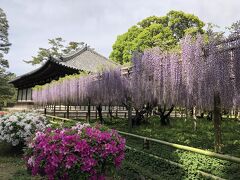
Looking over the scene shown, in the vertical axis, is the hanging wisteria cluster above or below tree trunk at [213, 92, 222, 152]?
above

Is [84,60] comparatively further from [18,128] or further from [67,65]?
[18,128]

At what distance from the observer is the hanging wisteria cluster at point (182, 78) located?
21.2 ft

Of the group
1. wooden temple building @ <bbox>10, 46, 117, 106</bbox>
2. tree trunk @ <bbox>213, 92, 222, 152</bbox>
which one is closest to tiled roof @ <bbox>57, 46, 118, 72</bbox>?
wooden temple building @ <bbox>10, 46, 117, 106</bbox>

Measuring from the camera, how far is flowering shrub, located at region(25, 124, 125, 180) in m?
4.15

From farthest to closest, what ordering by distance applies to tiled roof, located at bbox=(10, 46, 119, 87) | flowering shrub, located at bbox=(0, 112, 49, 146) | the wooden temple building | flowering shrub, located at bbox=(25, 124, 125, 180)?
the wooden temple building < tiled roof, located at bbox=(10, 46, 119, 87) < flowering shrub, located at bbox=(0, 112, 49, 146) < flowering shrub, located at bbox=(25, 124, 125, 180)

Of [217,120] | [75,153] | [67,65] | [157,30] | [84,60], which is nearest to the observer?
[75,153]

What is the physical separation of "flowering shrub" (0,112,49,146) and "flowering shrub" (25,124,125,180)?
Answer: 361cm

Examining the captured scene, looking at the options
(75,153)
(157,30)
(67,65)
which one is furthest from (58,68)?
(75,153)

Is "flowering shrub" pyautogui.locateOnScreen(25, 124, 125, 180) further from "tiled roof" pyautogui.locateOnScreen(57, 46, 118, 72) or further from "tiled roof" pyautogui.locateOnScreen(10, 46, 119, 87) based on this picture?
"tiled roof" pyautogui.locateOnScreen(57, 46, 118, 72)

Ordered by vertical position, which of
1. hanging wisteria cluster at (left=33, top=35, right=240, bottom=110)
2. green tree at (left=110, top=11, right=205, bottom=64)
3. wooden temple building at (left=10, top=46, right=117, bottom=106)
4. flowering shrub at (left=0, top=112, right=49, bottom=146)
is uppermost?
green tree at (left=110, top=11, right=205, bottom=64)

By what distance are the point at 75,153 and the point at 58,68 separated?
1782 centimetres

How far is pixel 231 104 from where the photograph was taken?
6.55 m

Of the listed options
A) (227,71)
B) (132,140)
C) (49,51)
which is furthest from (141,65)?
(49,51)

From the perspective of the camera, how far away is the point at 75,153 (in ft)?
13.9
